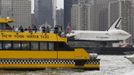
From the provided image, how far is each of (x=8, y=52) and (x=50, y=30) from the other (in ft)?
11.9

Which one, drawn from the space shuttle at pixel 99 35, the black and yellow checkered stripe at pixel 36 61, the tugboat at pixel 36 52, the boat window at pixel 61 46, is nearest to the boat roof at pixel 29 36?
the tugboat at pixel 36 52

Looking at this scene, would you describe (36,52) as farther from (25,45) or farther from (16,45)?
(16,45)

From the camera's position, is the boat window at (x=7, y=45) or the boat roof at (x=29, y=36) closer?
the boat window at (x=7, y=45)

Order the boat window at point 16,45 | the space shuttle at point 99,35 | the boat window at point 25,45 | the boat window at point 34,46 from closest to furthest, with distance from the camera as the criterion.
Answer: the boat window at point 16,45 → the boat window at point 25,45 → the boat window at point 34,46 → the space shuttle at point 99,35

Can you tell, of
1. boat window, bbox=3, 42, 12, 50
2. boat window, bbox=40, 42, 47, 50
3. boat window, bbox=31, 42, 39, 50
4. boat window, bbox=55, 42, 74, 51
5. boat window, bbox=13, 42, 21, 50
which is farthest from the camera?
boat window, bbox=55, 42, 74, 51

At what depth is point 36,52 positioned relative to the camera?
1172 inches

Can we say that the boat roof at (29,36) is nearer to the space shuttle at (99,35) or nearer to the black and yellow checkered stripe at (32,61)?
the black and yellow checkered stripe at (32,61)

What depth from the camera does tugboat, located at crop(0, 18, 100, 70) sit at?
96.1ft

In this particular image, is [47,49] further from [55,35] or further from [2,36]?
[2,36]

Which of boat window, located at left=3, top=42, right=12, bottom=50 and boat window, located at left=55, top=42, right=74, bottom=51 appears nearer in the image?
boat window, located at left=3, top=42, right=12, bottom=50

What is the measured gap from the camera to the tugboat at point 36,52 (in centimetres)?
2928

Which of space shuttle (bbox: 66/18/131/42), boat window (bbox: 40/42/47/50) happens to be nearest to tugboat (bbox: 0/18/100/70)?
boat window (bbox: 40/42/47/50)

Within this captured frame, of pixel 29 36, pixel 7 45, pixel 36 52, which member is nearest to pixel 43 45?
pixel 36 52

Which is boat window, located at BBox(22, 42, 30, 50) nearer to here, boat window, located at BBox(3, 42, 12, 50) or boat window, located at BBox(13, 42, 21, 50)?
boat window, located at BBox(13, 42, 21, 50)
